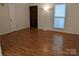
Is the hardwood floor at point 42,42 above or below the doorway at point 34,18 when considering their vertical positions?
below

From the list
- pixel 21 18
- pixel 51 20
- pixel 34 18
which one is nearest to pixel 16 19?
pixel 21 18

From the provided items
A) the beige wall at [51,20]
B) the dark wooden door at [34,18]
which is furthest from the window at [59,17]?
the dark wooden door at [34,18]

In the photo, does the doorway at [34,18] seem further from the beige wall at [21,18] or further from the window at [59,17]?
the window at [59,17]

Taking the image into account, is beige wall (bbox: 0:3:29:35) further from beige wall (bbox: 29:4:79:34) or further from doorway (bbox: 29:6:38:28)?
beige wall (bbox: 29:4:79:34)

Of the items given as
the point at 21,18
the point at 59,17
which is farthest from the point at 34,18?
the point at 59,17

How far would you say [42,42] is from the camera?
1396 mm

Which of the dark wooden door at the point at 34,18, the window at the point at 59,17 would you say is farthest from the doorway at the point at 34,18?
the window at the point at 59,17

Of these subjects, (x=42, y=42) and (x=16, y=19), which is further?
(x=42, y=42)

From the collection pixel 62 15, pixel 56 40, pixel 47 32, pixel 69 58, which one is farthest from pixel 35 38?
pixel 69 58

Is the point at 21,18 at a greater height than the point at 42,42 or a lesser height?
greater

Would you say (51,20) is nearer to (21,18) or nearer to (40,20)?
(40,20)

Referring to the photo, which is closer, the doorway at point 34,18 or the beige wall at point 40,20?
the beige wall at point 40,20

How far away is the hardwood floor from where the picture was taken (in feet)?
4.15

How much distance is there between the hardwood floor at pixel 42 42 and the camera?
4.15 ft
